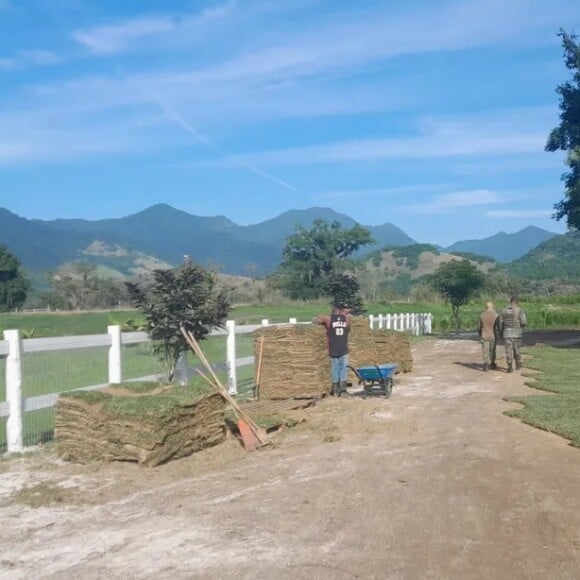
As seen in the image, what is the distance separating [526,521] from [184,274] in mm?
7513

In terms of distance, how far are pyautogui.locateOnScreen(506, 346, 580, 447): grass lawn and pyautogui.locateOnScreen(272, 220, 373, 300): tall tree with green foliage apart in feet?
252

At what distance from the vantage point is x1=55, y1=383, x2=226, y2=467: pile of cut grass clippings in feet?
30.3

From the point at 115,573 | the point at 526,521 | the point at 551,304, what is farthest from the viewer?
the point at 551,304

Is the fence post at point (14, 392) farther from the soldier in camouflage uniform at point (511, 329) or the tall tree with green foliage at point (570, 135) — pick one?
the tall tree with green foliage at point (570, 135)

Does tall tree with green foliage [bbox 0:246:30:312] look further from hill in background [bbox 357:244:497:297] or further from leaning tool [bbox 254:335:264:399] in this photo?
hill in background [bbox 357:244:497:297]

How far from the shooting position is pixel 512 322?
2047 centimetres

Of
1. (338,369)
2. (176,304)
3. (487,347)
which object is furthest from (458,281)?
(176,304)

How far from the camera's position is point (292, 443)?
10.6 m

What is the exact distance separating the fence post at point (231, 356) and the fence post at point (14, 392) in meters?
6.03

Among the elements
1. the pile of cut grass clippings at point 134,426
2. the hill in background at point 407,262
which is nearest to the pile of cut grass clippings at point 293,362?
the pile of cut grass clippings at point 134,426

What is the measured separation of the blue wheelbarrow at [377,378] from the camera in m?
14.9

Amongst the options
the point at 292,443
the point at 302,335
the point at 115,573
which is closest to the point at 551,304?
the point at 302,335

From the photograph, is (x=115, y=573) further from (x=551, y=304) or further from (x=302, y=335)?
(x=551, y=304)

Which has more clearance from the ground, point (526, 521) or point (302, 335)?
point (302, 335)
